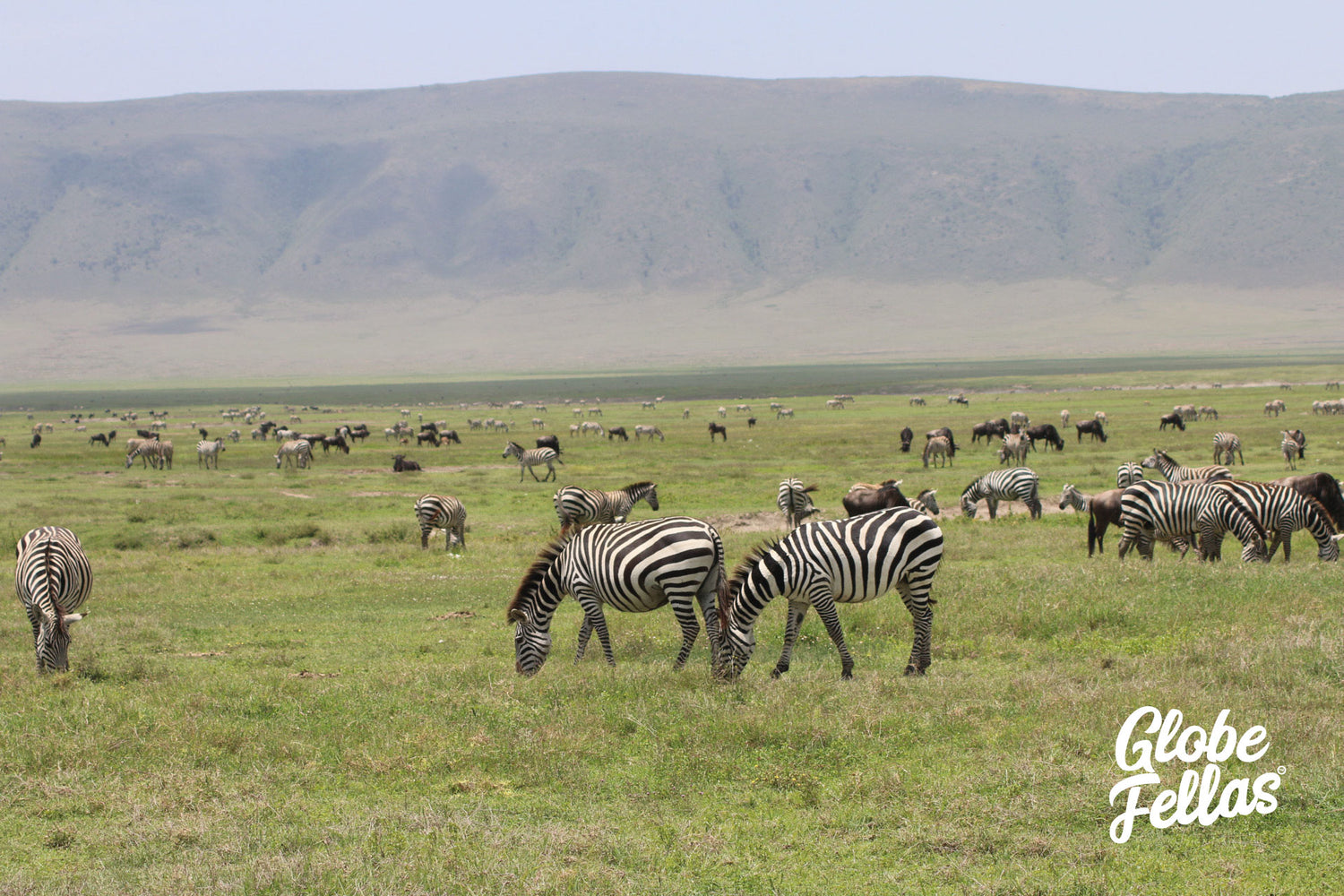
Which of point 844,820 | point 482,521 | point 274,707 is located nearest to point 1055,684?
point 844,820

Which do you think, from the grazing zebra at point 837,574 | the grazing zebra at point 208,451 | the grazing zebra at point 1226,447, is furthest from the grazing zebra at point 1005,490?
the grazing zebra at point 208,451

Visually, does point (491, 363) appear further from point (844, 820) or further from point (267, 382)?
point (844, 820)

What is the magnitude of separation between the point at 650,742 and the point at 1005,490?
21.1m

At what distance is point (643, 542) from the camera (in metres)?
12.6

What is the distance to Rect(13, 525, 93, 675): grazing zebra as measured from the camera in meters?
13.2

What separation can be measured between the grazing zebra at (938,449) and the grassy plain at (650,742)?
73.4 feet

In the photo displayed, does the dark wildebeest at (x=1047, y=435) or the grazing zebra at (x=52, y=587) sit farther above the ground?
the dark wildebeest at (x=1047, y=435)

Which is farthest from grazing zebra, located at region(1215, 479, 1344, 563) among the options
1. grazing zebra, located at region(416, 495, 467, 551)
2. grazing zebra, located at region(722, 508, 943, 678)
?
grazing zebra, located at region(416, 495, 467, 551)

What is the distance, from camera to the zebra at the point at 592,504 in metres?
27.0

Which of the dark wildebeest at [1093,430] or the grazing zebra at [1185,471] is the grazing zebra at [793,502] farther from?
the dark wildebeest at [1093,430]

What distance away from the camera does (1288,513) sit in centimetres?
1873

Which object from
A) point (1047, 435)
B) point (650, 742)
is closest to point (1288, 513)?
point (650, 742)

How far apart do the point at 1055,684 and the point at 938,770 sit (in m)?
2.75

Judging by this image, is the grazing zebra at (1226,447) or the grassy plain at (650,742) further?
the grazing zebra at (1226,447)
